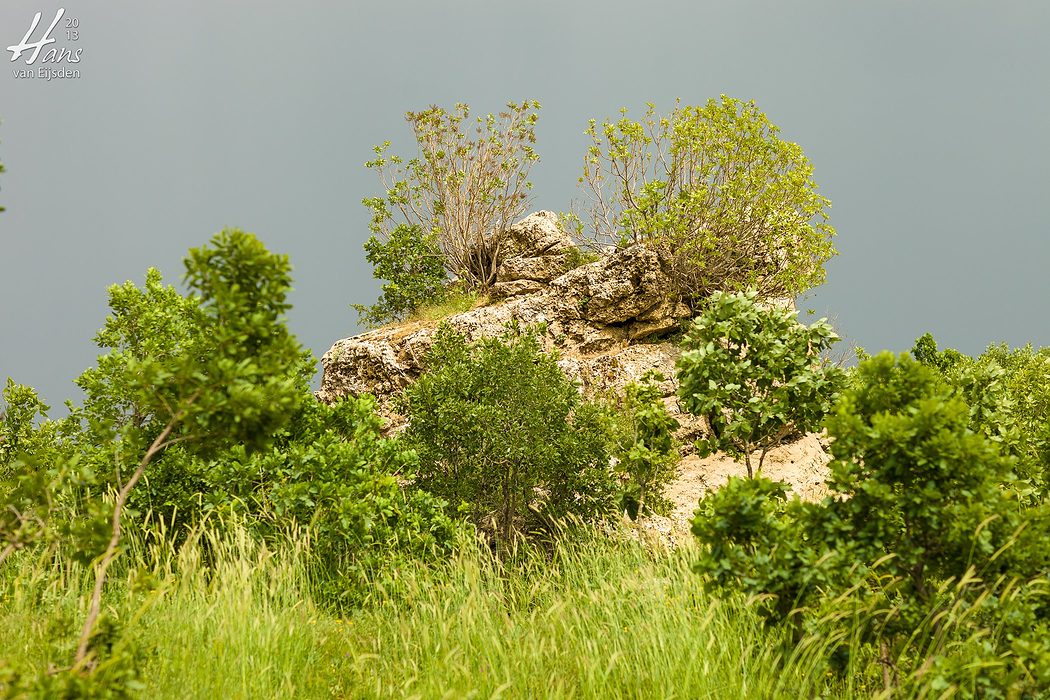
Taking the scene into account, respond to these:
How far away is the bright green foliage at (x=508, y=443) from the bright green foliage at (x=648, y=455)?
1.05ft

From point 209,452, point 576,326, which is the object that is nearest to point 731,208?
point 576,326

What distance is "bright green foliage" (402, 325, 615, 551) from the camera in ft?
36.4

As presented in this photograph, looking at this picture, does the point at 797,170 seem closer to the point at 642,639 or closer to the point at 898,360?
the point at 898,360

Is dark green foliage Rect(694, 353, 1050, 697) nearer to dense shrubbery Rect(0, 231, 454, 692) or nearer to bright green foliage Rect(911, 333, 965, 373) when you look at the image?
dense shrubbery Rect(0, 231, 454, 692)

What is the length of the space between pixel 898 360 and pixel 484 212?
55.4 ft

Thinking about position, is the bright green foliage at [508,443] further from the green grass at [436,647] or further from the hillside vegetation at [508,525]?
the green grass at [436,647]

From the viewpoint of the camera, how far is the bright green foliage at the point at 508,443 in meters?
11.1

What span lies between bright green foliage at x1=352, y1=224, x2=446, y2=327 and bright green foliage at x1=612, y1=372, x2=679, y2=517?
11.7m

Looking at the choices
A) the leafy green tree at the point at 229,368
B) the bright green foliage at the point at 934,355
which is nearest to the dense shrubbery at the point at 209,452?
the leafy green tree at the point at 229,368

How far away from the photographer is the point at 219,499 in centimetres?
966

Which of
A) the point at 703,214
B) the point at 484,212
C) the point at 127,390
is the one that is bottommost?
the point at 127,390

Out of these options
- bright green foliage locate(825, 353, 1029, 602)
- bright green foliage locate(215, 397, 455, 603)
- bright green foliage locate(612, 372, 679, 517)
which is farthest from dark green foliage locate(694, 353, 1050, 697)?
bright green foliage locate(612, 372, 679, 517)

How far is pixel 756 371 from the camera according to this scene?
27.8ft

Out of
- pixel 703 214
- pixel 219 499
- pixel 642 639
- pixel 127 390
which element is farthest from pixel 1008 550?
pixel 703 214
